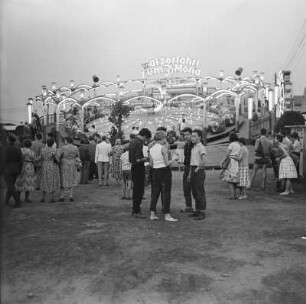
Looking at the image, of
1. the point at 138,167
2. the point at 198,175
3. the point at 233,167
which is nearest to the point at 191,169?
the point at 198,175

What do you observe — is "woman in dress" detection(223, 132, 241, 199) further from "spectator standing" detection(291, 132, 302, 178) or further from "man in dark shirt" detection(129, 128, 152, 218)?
"spectator standing" detection(291, 132, 302, 178)

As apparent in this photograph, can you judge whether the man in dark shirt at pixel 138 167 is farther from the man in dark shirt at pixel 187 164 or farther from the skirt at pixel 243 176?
the skirt at pixel 243 176

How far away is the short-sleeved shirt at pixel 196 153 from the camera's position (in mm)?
7023

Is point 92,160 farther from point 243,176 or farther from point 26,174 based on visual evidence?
point 243,176

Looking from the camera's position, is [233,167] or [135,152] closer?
[135,152]

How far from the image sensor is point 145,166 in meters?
8.16

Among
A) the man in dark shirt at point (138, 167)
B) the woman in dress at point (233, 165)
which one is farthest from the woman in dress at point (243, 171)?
the man in dark shirt at point (138, 167)

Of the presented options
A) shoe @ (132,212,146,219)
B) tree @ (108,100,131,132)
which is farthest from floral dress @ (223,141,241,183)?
tree @ (108,100,131,132)

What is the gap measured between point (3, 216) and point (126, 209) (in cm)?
669

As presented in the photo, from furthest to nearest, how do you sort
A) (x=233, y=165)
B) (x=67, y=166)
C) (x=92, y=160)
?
(x=92, y=160) < (x=233, y=165) < (x=67, y=166)

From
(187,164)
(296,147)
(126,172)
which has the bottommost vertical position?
(126,172)

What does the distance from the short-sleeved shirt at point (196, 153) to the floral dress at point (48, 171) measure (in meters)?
3.32

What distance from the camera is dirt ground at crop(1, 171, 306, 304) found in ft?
12.1

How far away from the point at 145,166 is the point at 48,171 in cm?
226
